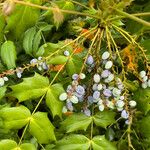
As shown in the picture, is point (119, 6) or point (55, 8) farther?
point (119, 6)

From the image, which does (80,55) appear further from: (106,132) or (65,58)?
(106,132)

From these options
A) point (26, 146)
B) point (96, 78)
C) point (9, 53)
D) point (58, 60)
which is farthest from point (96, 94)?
point (9, 53)

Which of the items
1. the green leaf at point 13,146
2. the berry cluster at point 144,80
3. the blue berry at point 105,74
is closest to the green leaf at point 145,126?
the berry cluster at point 144,80

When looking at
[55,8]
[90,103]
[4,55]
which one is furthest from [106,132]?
[55,8]

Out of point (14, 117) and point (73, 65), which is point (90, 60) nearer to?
point (73, 65)

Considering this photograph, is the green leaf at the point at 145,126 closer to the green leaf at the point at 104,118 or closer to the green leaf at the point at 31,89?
the green leaf at the point at 104,118

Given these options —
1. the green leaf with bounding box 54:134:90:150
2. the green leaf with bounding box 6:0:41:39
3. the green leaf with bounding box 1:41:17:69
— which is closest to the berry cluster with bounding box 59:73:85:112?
the green leaf with bounding box 54:134:90:150

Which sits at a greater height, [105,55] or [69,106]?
[105,55]

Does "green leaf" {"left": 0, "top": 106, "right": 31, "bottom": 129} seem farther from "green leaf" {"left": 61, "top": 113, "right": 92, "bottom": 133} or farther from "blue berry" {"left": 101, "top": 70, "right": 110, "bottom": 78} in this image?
"blue berry" {"left": 101, "top": 70, "right": 110, "bottom": 78}
